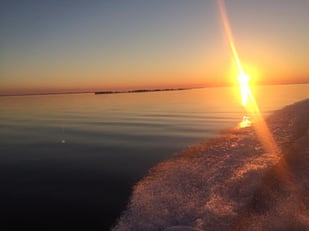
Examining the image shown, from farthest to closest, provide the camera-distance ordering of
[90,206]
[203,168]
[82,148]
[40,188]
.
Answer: [82,148]
[203,168]
[40,188]
[90,206]

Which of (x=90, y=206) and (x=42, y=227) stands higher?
(x=90, y=206)

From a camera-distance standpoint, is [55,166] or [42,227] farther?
[55,166]

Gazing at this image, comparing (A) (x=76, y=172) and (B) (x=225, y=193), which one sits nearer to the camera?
(B) (x=225, y=193)

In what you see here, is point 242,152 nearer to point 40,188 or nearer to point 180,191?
point 180,191

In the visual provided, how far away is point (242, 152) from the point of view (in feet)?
50.2

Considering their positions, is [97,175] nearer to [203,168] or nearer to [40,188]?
[40,188]

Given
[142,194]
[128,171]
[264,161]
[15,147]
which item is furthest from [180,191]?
[15,147]

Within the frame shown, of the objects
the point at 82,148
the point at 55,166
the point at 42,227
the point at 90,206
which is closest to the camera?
the point at 42,227

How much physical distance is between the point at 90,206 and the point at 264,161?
7.92 meters

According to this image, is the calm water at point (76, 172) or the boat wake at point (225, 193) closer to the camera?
the boat wake at point (225, 193)

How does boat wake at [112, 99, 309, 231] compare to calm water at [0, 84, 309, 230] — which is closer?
boat wake at [112, 99, 309, 231]

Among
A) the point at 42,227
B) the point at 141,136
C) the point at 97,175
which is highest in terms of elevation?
the point at 141,136

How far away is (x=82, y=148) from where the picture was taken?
19156 millimetres

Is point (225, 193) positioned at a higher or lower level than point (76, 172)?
lower
